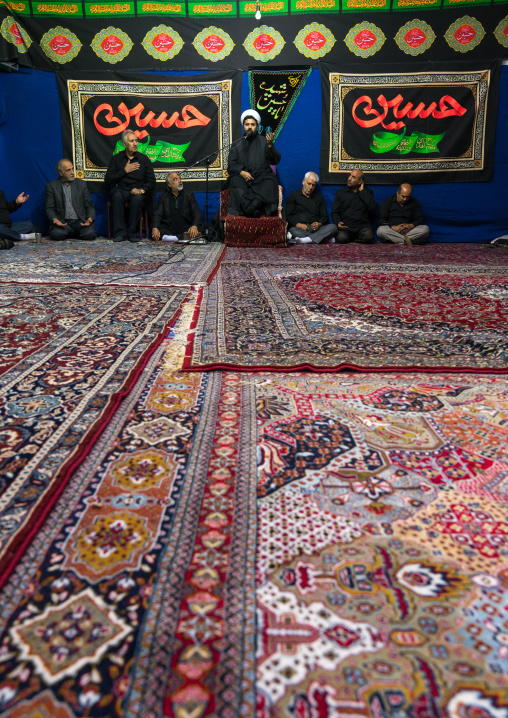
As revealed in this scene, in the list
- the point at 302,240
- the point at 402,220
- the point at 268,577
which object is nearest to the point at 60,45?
the point at 302,240

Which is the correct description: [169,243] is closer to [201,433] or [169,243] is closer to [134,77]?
[134,77]

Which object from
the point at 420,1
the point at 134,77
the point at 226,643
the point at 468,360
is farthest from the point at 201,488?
the point at 420,1

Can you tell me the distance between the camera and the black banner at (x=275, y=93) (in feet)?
20.3

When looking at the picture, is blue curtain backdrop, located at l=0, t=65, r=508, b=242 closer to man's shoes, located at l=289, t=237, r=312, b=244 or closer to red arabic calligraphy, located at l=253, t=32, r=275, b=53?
red arabic calligraphy, located at l=253, t=32, r=275, b=53

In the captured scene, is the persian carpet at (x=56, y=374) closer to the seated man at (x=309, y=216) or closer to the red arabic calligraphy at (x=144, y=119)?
the seated man at (x=309, y=216)

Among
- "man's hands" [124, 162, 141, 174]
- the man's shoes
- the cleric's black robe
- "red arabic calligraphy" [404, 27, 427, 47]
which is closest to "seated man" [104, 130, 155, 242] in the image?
"man's hands" [124, 162, 141, 174]

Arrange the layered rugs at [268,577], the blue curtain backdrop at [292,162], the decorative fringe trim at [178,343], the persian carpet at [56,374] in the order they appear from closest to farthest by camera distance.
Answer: the layered rugs at [268,577] < the persian carpet at [56,374] < the decorative fringe trim at [178,343] < the blue curtain backdrop at [292,162]

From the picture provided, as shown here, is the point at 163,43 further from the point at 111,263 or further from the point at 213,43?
the point at 111,263

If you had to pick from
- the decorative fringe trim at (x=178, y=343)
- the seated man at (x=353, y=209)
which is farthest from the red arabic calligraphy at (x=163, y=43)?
the decorative fringe trim at (x=178, y=343)

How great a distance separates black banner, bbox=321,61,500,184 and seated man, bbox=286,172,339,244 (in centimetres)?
46

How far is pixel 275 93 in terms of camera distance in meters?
6.26

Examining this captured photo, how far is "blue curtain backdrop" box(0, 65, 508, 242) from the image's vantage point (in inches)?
247

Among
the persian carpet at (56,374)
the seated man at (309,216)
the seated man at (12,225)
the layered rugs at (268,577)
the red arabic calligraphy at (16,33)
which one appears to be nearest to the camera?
the layered rugs at (268,577)

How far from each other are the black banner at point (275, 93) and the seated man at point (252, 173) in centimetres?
31
